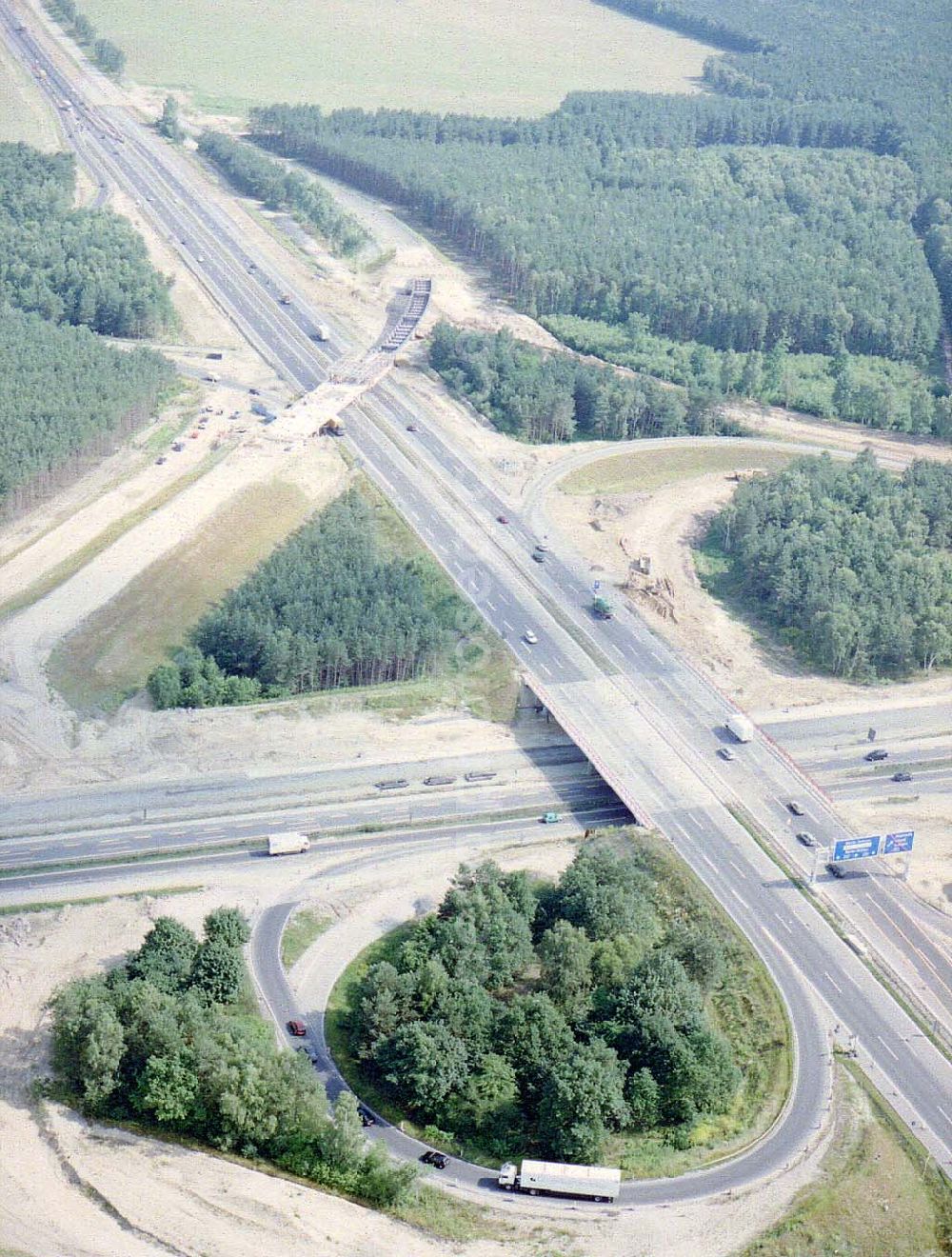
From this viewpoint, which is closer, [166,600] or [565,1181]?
[565,1181]

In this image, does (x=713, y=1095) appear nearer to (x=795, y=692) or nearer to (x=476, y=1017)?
(x=476, y=1017)

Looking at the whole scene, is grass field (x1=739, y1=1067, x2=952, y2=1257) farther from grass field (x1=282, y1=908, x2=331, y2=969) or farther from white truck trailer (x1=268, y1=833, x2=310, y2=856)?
white truck trailer (x1=268, y1=833, x2=310, y2=856)

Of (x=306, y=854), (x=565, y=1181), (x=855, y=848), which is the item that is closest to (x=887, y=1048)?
(x=855, y=848)

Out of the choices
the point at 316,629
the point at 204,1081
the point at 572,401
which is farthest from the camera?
the point at 572,401

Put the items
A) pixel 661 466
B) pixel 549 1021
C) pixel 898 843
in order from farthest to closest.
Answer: pixel 661 466 → pixel 898 843 → pixel 549 1021

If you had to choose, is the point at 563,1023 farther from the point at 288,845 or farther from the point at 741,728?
the point at 741,728

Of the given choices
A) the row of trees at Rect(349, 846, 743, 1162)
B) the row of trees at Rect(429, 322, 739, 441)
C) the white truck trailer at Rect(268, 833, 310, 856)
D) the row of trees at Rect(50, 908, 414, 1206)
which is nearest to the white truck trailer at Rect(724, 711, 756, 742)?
the row of trees at Rect(349, 846, 743, 1162)

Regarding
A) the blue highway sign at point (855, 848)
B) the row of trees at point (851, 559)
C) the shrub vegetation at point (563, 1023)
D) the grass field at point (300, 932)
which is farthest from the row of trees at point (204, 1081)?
the row of trees at point (851, 559)

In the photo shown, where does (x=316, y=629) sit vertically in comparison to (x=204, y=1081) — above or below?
above

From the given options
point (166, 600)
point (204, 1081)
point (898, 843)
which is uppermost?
point (166, 600)
